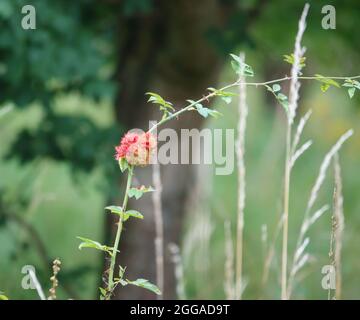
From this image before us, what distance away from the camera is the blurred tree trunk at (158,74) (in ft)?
14.4

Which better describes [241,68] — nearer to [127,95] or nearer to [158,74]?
[158,74]

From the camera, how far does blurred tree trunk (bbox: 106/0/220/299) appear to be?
439 cm

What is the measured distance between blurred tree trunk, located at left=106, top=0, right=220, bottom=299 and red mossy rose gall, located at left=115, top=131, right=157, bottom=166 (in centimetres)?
282

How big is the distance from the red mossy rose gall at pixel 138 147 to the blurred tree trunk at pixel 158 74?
2.82 m

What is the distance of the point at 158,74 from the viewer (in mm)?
4539

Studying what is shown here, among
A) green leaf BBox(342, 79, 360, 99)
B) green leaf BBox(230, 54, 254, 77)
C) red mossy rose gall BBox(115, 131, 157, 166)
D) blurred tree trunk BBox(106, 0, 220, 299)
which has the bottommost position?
A: red mossy rose gall BBox(115, 131, 157, 166)

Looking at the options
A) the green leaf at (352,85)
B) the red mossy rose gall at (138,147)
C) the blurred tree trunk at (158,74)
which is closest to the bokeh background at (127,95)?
the blurred tree trunk at (158,74)

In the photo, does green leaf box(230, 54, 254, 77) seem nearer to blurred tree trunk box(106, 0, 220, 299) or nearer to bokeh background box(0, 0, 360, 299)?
bokeh background box(0, 0, 360, 299)

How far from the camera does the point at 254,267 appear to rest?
520 cm

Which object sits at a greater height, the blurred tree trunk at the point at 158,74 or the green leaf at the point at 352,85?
the blurred tree trunk at the point at 158,74

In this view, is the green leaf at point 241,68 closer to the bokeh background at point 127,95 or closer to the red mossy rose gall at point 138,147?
the red mossy rose gall at point 138,147

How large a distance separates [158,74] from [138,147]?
3.06 m

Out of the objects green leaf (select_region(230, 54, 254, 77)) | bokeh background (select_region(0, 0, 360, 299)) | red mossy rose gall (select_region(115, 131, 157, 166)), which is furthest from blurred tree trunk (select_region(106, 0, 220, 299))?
red mossy rose gall (select_region(115, 131, 157, 166))
